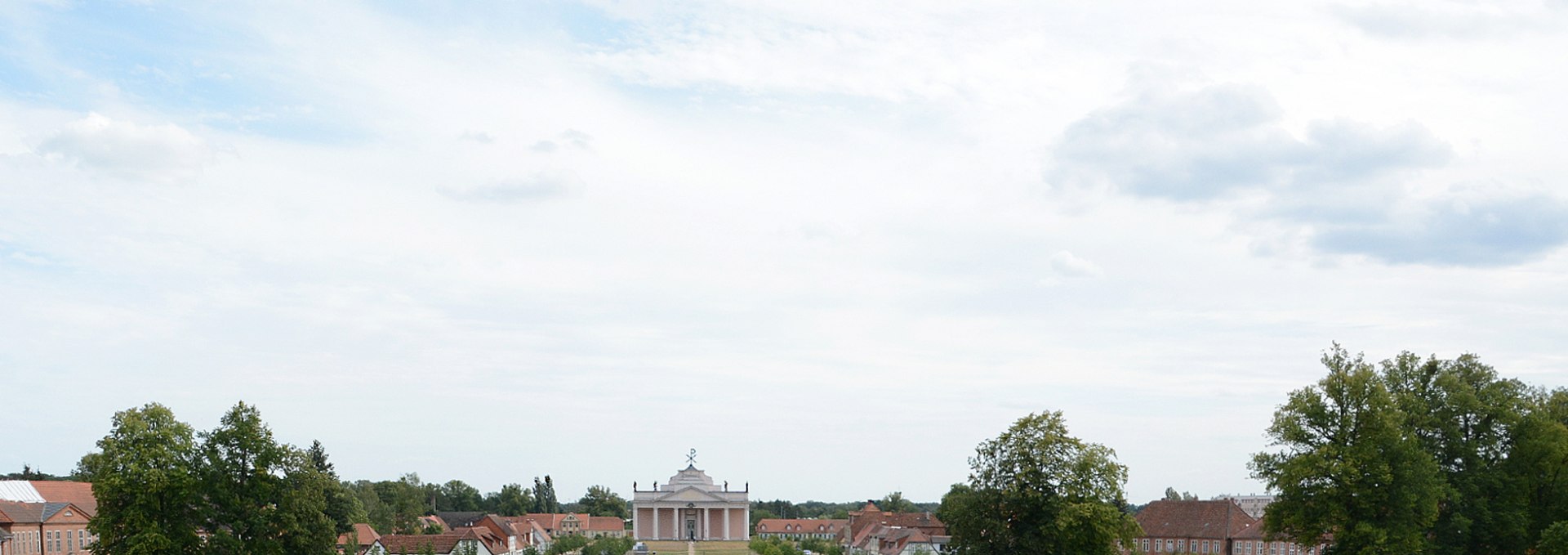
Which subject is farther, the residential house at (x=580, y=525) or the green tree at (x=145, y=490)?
the residential house at (x=580, y=525)

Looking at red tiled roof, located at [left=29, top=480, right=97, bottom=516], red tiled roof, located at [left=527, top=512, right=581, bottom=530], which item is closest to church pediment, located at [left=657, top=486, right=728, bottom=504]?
red tiled roof, located at [left=527, top=512, right=581, bottom=530]

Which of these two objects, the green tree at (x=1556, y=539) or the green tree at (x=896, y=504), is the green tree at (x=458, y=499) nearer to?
the green tree at (x=896, y=504)

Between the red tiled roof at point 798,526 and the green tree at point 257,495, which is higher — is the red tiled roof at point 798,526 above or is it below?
below

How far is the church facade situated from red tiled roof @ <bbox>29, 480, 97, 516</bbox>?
5115 cm

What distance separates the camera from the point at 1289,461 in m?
41.4

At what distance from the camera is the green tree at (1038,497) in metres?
42.2


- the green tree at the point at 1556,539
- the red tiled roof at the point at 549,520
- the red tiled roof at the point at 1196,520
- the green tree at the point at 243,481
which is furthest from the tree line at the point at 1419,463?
the red tiled roof at the point at 549,520

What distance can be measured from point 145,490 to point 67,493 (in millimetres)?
36238

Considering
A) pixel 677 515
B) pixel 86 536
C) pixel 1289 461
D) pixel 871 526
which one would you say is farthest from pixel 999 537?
pixel 677 515

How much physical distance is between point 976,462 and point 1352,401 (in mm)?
11348

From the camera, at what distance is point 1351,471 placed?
39.5 m

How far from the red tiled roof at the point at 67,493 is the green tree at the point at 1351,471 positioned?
5879 centimetres

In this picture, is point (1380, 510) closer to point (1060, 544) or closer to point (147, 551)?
point (1060, 544)

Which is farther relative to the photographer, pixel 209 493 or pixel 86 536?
pixel 86 536
